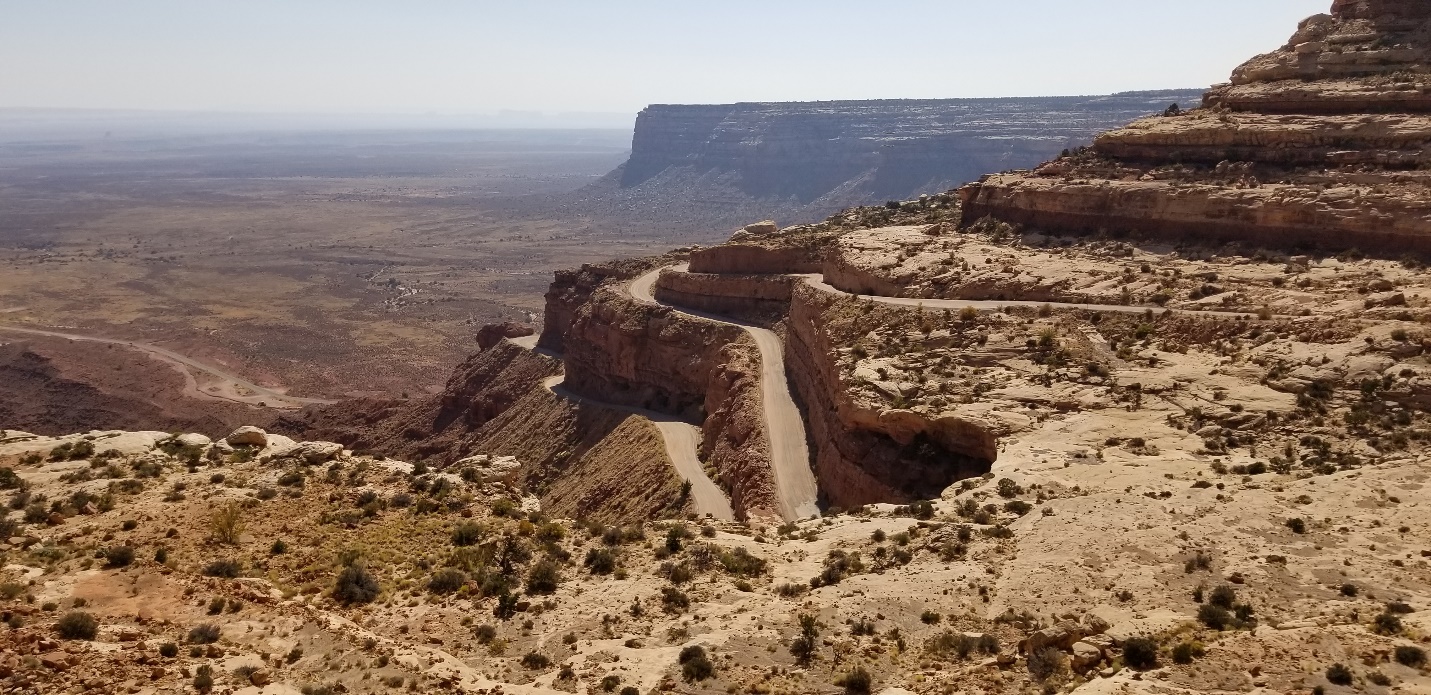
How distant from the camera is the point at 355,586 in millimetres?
19125

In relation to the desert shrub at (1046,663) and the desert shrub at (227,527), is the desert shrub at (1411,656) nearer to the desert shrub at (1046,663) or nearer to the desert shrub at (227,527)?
the desert shrub at (1046,663)

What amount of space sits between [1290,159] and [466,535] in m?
34.5

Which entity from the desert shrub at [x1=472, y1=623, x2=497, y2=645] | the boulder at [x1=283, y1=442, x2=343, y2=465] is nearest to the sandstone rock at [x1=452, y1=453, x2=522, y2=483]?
the boulder at [x1=283, y1=442, x2=343, y2=465]

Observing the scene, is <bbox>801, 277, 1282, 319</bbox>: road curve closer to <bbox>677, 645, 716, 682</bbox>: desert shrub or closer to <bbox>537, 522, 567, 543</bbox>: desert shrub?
<bbox>537, 522, 567, 543</bbox>: desert shrub

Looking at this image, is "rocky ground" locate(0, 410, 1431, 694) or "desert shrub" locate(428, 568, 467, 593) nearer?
"rocky ground" locate(0, 410, 1431, 694)

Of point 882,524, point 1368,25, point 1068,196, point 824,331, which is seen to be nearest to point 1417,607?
point 882,524

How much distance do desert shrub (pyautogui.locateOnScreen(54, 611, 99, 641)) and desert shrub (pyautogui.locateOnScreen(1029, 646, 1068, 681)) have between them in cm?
1521

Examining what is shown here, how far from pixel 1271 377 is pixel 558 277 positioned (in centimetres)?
5275

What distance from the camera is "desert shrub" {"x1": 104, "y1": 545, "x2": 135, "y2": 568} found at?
18641 mm

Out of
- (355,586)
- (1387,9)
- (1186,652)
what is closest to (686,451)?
(355,586)

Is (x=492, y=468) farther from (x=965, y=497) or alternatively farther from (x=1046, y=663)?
(x=1046, y=663)

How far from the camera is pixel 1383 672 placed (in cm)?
1335

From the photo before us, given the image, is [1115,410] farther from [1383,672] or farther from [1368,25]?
[1368,25]

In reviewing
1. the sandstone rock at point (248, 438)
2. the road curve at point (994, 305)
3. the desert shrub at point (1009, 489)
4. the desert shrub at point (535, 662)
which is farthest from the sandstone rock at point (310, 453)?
the road curve at point (994, 305)
